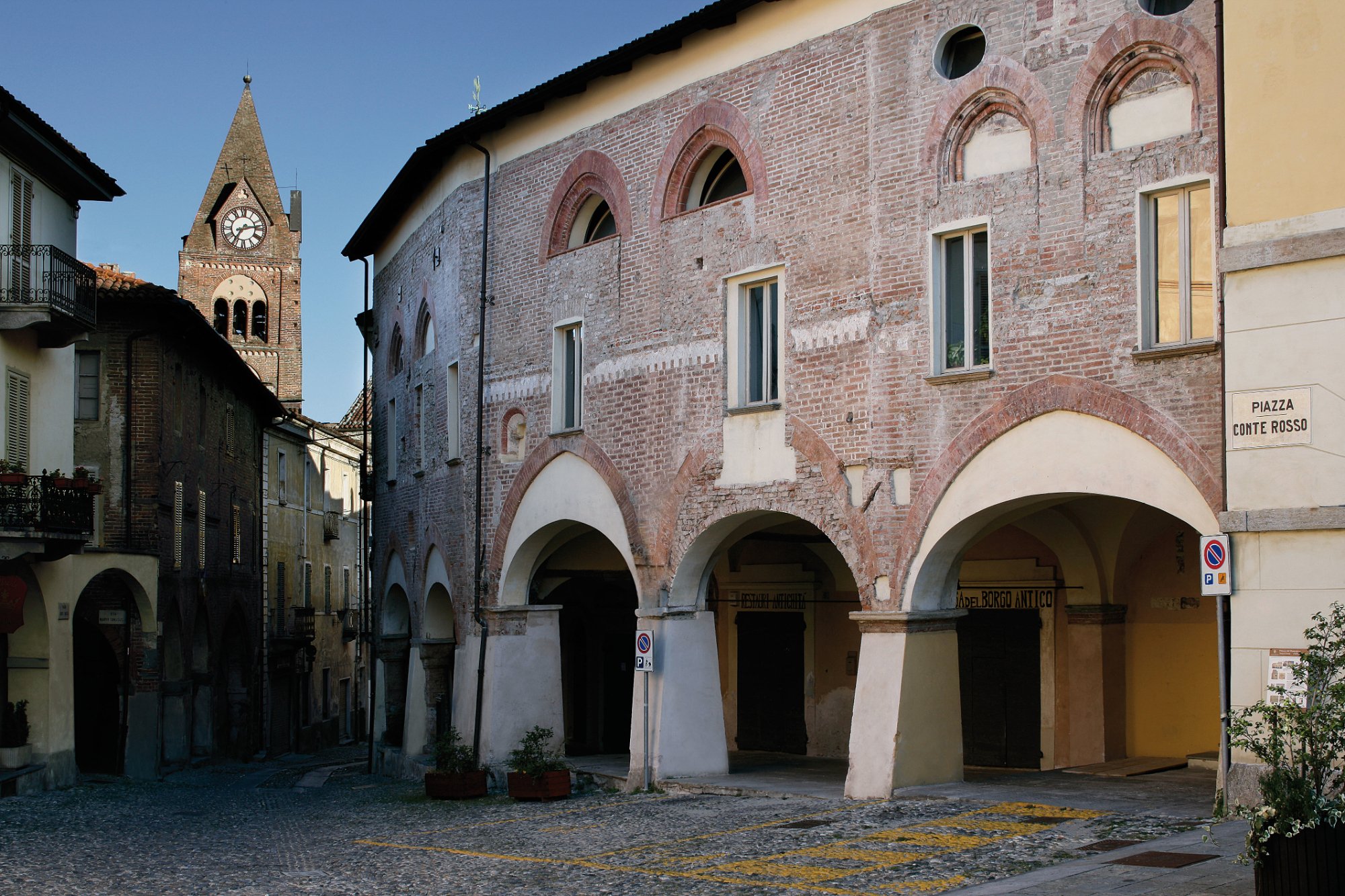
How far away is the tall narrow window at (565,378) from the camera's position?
2064 cm

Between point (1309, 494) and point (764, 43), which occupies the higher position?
point (764, 43)

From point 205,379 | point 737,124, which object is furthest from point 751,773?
point 205,379

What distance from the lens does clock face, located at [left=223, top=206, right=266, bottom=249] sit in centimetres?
6362

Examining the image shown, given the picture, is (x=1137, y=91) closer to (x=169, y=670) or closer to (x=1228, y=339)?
(x=1228, y=339)

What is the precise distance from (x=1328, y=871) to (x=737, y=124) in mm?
11660

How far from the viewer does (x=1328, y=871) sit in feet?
27.2

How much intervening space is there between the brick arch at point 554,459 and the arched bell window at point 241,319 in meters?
44.5

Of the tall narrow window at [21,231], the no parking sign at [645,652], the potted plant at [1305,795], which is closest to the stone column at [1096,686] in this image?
the no parking sign at [645,652]

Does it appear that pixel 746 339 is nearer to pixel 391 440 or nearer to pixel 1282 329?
pixel 1282 329

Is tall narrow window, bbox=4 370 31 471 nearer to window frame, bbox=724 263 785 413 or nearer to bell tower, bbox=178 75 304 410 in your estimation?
window frame, bbox=724 263 785 413

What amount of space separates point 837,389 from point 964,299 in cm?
186

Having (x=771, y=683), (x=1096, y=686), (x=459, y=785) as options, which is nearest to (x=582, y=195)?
(x=771, y=683)

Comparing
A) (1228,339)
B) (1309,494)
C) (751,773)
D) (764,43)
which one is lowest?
(751,773)

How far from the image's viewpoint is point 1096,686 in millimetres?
18219
